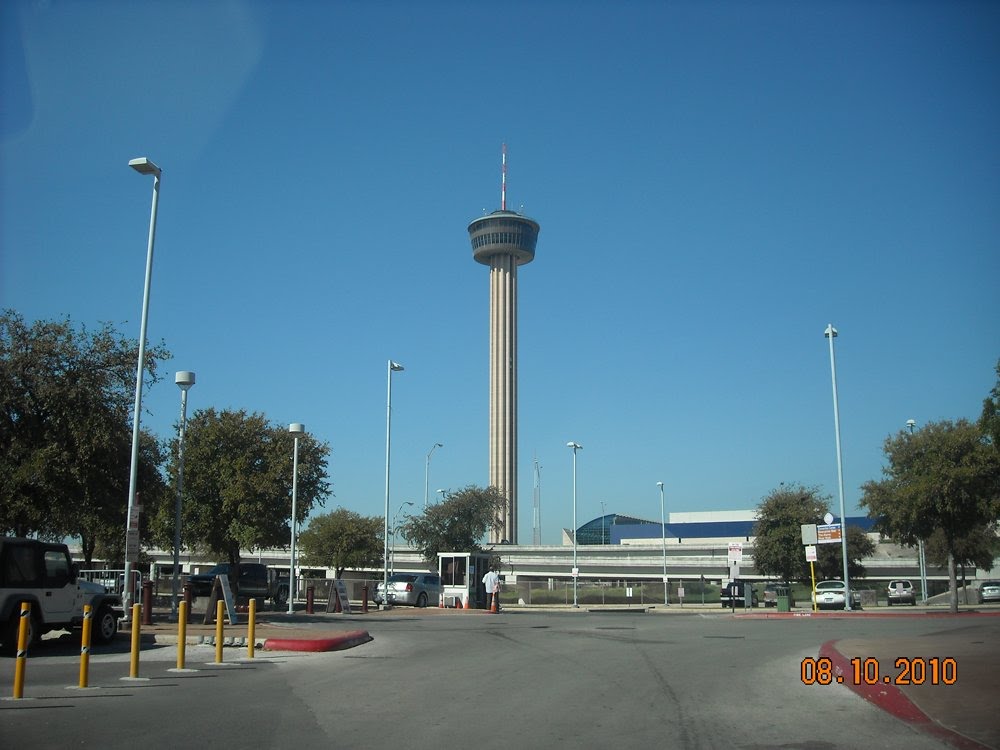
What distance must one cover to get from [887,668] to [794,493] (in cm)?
4466

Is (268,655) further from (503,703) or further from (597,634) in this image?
(597,634)

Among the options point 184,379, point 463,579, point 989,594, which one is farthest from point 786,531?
point 184,379

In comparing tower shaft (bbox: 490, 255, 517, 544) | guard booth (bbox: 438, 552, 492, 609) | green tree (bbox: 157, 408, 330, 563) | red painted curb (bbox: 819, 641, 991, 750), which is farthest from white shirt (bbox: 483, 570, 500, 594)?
tower shaft (bbox: 490, 255, 517, 544)

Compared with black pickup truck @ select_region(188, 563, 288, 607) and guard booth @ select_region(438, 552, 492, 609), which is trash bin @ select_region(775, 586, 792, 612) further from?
black pickup truck @ select_region(188, 563, 288, 607)

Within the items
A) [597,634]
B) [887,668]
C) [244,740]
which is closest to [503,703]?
[244,740]

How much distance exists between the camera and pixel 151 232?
22.1 m

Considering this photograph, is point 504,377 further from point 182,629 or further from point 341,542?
point 182,629

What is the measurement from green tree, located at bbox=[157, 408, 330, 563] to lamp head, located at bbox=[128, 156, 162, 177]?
18955mm

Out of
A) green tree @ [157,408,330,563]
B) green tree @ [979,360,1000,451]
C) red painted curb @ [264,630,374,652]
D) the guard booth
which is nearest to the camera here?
red painted curb @ [264,630,374,652]

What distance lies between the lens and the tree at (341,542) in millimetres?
72562

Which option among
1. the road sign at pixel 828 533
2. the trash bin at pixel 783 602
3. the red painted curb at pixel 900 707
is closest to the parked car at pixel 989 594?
the trash bin at pixel 783 602

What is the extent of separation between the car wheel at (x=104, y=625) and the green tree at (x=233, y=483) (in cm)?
1886

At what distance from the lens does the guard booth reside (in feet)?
141

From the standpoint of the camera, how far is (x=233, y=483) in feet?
126
